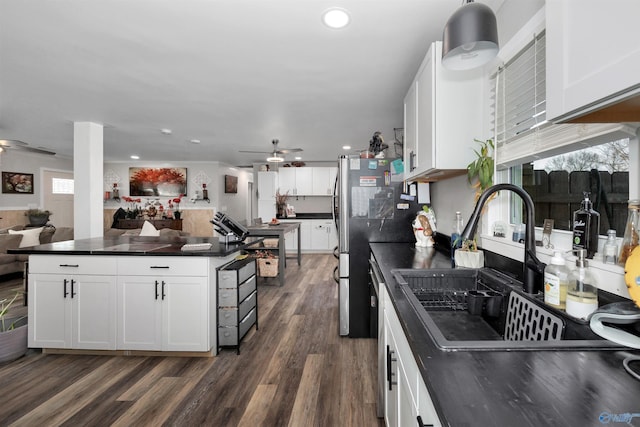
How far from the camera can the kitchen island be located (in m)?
2.53

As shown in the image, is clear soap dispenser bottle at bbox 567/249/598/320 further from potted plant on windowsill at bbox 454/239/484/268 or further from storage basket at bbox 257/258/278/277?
storage basket at bbox 257/258/278/277

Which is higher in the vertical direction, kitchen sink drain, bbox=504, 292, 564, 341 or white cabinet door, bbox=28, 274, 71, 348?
kitchen sink drain, bbox=504, 292, 564, 341

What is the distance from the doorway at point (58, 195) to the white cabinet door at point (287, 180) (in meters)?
5.20

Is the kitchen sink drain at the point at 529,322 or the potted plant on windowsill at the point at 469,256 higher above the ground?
the potted plant on windowsill at the point at 469,256

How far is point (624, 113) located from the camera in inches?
29.3

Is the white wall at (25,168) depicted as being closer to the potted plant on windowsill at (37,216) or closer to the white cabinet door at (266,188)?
the potted plant on windowsill at (37,216)

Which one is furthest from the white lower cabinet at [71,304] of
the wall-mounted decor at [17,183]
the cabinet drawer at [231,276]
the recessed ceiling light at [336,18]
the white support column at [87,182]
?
the wall-mounted decor at [17,183]

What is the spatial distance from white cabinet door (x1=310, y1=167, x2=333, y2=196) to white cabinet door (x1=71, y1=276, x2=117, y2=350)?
608 cm

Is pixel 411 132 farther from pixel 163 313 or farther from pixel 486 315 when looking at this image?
pixel 163 313

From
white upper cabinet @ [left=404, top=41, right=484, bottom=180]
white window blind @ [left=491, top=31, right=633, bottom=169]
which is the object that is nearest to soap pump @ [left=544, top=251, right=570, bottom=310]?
white window blind @ [left=491, top=31, right=633, bottom=169]

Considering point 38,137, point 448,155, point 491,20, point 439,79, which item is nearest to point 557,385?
point 491,20

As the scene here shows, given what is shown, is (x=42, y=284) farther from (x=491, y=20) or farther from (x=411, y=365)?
(x=491, y=20)

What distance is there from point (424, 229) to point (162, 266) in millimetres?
2175

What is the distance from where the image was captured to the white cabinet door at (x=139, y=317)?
255 centimetres
